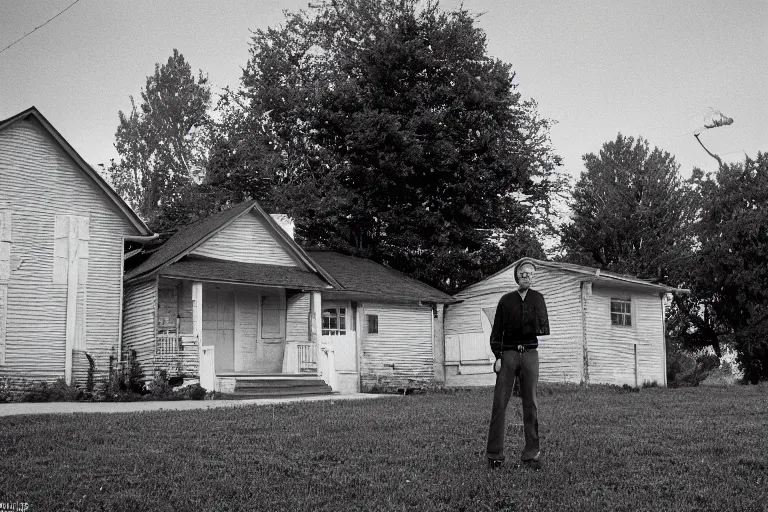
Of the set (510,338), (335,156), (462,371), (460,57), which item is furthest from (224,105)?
(510,338)

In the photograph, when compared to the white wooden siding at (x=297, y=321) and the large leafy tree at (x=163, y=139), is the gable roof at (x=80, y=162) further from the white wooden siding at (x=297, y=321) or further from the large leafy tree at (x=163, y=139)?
the large leafy tree at (x=163, y=139)

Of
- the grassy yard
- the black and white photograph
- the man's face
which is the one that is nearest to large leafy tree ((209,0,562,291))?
the black and white photograph

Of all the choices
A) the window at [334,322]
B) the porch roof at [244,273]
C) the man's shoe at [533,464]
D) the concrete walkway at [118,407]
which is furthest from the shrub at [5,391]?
the man's shoe at [533,464]

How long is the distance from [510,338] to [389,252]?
25923 mm

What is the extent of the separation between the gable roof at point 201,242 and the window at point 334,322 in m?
2.82

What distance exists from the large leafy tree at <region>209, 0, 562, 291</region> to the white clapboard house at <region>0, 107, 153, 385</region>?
35.0 feet

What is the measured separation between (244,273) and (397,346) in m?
7.16

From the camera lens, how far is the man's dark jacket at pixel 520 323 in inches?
363

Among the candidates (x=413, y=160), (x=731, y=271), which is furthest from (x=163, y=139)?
(x=731, y=271)

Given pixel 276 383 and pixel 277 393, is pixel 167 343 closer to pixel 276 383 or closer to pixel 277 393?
pixel 276 383

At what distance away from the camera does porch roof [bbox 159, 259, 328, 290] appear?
76.1 feet

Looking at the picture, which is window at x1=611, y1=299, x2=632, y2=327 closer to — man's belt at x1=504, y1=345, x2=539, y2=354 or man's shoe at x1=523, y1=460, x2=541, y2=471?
man's shoe at x1=523, y1=460, x2=541, y2=471

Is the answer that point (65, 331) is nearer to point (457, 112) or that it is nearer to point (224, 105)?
point (457, 112)

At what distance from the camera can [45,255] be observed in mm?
23094
